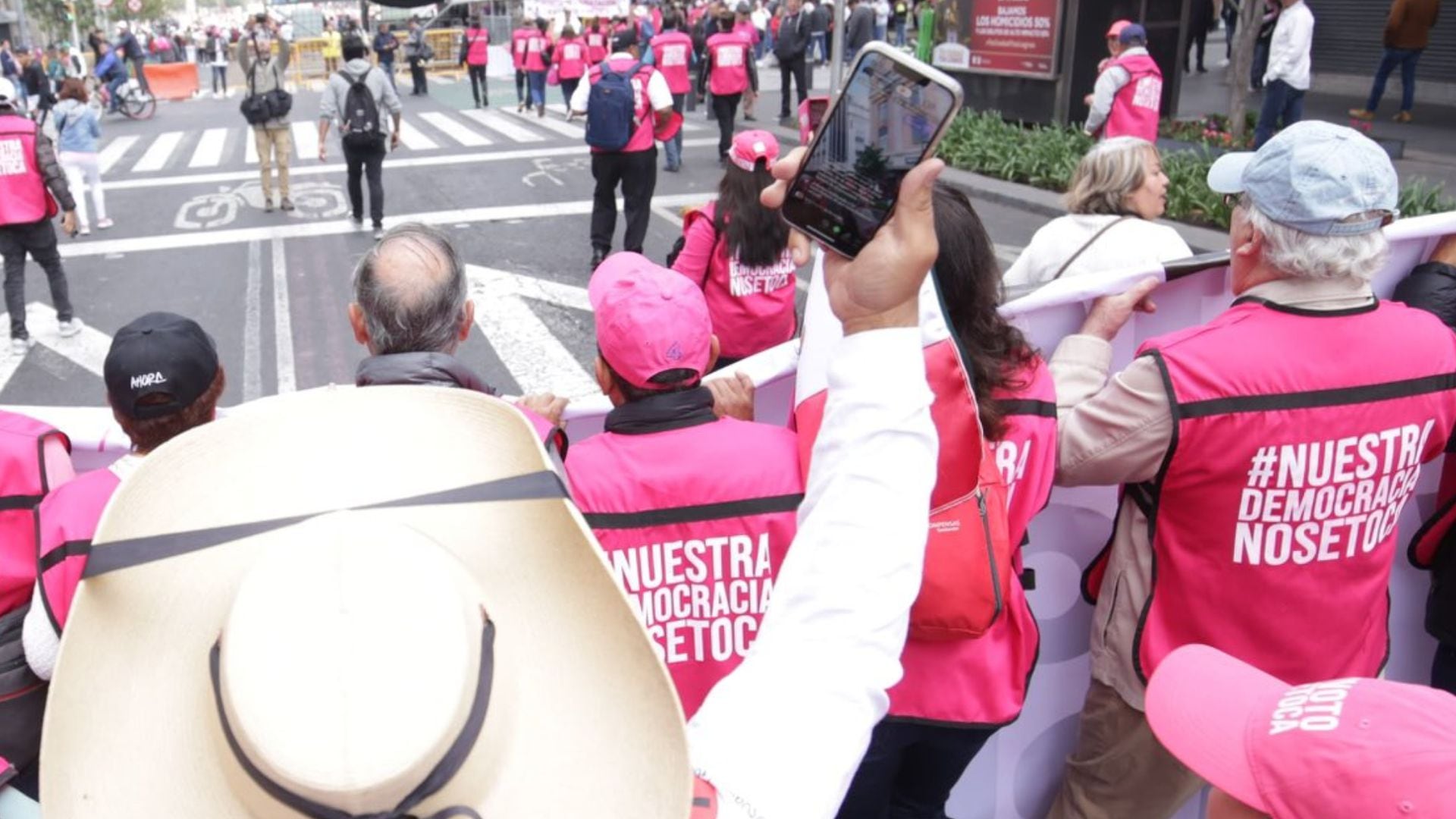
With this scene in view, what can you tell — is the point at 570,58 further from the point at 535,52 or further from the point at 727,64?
the point at 727,64

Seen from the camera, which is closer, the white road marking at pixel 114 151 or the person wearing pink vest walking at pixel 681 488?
the person wearing pink vest walking at pixel 681 488

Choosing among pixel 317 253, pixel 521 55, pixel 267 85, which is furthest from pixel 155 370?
pixel 521 55

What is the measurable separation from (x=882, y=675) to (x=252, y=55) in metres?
12.7

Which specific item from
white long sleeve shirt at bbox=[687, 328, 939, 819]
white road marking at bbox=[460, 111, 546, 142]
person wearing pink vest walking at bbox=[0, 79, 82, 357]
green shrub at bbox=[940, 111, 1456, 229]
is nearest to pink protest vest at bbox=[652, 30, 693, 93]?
white road marking at bbox=[460, 111, 546, 142]

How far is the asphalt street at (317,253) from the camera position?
305 inches

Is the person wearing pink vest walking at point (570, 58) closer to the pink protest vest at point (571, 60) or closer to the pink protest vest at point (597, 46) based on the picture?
the pink protest vest at point (571, 60)

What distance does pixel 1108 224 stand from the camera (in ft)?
11.2

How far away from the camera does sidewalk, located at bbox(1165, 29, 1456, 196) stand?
39.5 feet

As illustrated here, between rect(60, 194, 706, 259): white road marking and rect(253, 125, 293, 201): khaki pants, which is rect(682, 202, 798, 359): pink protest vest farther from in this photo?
rect(253, 125, 293, 201): khaki pants

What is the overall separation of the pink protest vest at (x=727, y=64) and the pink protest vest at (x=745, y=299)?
11.1m

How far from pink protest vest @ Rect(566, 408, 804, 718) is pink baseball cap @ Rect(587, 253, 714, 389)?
0.42ft

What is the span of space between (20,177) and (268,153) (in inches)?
199

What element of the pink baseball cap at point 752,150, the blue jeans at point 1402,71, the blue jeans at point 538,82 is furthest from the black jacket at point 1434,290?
the blue jeans at point 538,82

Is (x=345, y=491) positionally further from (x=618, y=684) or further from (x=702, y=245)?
(x=702, y=245)
